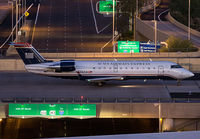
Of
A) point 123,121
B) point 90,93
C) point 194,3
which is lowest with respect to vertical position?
point 123,121

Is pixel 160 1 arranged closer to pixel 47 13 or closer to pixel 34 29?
pixel 47 13

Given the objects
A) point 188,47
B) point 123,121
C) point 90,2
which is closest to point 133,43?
point 188,47

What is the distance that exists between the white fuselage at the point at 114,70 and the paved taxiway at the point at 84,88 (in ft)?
5.75

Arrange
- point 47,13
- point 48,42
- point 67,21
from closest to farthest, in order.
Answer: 1. point 48,42
2. point 67,21
3. point 47,13

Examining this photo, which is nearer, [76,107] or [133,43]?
[76,107]

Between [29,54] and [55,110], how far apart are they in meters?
12.4

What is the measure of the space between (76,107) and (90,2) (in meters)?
111

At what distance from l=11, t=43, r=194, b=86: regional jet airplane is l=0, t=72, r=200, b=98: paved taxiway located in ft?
5.01

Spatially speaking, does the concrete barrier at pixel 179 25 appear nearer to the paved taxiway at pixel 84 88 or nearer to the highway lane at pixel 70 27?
the highway lane at pixel 70 27

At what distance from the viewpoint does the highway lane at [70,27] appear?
3944 inches

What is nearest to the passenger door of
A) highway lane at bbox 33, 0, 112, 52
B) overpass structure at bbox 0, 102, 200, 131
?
overpass structure at bbox 0, 102, 200, 131

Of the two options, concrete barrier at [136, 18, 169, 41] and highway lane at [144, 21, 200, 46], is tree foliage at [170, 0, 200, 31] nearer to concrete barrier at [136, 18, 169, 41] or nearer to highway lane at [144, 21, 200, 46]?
highway lane at [144, 21, 200, 46]

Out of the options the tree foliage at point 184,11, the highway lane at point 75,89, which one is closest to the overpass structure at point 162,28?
the tree foliage at point 184,11

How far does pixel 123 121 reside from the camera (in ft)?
163
